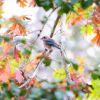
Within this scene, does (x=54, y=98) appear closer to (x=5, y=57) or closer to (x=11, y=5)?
(x=5, y=57)

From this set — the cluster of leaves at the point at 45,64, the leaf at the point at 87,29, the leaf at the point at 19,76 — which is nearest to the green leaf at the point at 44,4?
the cluster of leaves at the point at 45,64

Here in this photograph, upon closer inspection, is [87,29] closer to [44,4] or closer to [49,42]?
[49,42]

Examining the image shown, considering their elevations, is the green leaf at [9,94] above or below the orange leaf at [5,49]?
above

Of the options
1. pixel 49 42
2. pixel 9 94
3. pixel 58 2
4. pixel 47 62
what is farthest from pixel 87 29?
pixel 9 94

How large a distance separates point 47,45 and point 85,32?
0.50m

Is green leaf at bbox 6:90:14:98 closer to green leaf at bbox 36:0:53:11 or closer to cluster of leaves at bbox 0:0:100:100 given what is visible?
cluster of leaves at bbox 0:0:100:100

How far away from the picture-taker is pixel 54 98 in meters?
1.01

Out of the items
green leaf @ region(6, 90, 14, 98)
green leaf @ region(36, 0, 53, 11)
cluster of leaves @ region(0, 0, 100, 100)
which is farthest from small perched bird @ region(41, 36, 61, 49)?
green leaf @ region(6, 90, 14, 98)

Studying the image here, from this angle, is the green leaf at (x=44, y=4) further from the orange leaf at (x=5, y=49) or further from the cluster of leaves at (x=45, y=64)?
the orange leaf at (x=5, y=49)

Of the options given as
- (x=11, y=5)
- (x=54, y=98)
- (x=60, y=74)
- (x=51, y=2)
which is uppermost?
(x=51, y=2)

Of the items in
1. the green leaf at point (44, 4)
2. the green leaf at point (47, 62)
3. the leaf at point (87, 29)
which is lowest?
the leaf at point (87, 29)

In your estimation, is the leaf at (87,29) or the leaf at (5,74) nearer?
the leaf at (5,74)

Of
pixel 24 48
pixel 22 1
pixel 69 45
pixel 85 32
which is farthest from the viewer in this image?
pixel 69 45

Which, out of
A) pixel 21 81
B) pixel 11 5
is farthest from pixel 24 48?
pixel 11 5
